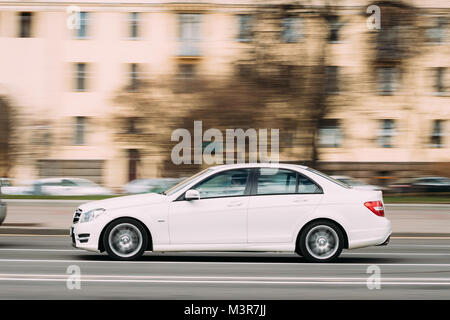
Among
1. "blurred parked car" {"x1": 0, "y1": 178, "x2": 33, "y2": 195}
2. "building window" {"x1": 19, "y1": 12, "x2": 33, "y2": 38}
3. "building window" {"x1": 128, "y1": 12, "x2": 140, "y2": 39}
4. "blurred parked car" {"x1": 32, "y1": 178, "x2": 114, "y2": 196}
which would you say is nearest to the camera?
"blurred parked car" {"x1": 0, "y1": 178, "x2": 33, "y2": 195}

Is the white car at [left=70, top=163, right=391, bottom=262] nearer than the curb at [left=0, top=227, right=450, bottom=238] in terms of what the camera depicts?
Yes

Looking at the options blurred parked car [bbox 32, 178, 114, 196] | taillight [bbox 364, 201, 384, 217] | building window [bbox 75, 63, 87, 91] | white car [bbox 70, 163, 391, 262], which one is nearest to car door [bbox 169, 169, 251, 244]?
white car [bbox 70, 163, 391, 262]

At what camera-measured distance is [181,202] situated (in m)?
10.5

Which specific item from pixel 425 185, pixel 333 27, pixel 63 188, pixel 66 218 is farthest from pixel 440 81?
pixel 63 188

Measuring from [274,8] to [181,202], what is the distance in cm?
1305

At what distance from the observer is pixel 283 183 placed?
35.3 ft

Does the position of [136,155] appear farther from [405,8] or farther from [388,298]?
[388,298]

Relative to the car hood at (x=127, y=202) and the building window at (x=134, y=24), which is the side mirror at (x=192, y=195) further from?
the building window at (x=134, y=24)

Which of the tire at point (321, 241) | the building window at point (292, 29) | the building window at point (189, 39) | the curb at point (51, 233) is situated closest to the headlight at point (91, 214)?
the tire at point (321, 241)

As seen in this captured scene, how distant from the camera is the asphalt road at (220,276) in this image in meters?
7.93

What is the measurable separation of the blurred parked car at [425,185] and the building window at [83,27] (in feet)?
66.8

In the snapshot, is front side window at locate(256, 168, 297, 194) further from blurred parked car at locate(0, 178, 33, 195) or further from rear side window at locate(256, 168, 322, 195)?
blurred parked car at locate(0, 178, 33, 195)

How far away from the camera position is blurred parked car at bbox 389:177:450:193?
40594 millimetres

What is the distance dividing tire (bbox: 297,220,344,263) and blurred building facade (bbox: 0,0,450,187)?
12.1m
